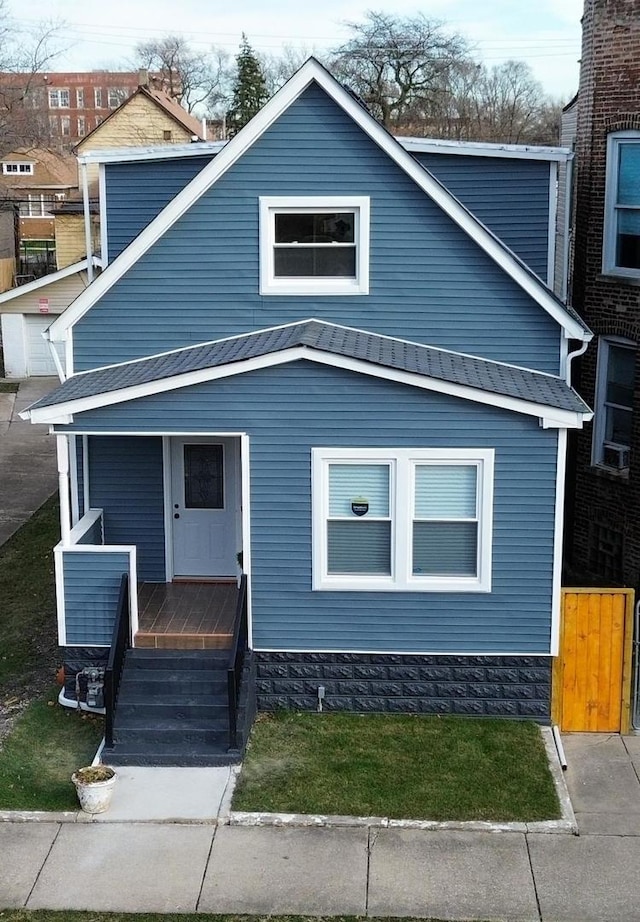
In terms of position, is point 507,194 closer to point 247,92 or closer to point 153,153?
point 153,153

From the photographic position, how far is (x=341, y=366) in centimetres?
1133

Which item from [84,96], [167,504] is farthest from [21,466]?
[84,96]

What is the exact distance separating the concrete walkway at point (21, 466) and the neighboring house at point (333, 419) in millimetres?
8251

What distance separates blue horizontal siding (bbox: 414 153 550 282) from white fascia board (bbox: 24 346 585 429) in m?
2.83

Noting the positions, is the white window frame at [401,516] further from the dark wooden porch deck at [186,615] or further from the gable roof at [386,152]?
the gable roof at [386,152]

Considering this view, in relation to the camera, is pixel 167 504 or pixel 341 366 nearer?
pixel 341 366

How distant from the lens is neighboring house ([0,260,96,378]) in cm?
3356

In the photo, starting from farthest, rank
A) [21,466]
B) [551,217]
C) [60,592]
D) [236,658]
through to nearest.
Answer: [21,466] → [551,217] → [60,592] → [236,658]

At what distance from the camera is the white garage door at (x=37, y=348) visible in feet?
113

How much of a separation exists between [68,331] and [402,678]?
5.56 meters

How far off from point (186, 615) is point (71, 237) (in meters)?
25.2

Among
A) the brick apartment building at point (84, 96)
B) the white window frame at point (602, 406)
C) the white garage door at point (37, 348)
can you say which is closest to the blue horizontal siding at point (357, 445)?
the white window frame at point (602, 406)

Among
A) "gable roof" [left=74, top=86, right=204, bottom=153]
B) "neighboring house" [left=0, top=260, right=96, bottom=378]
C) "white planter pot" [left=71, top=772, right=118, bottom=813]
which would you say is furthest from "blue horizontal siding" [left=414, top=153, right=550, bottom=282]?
"gable roof" [left=74, top=86, right=204, bottom=153]

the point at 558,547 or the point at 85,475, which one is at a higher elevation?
the point at 85,475
